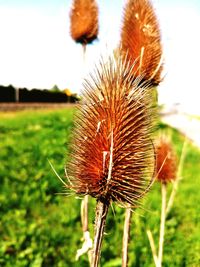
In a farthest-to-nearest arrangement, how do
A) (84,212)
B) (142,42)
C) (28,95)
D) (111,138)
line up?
(28,95) < (84,212) < (142,42) < (111,138)

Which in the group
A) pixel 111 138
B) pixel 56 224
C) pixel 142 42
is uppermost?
pixel 142 42

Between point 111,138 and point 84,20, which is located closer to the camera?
point 111,138

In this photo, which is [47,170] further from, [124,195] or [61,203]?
[124,195]

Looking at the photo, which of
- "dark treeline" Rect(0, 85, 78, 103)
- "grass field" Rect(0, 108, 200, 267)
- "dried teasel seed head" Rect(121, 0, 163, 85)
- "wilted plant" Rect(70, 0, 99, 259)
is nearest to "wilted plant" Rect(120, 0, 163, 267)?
"dried teasel seed head" Rect(121, 0, 163, 85)

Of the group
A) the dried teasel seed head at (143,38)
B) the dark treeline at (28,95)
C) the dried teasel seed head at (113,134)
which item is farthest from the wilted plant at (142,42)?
the dark treeline at (28,95)

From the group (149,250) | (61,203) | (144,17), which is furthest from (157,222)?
(144,17)

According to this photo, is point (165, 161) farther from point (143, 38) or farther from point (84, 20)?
point (143, 38)

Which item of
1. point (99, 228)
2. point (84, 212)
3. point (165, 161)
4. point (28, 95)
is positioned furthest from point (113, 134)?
point (28, 95)

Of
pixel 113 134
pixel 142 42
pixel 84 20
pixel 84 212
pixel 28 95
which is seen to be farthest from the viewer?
pixel 28 95
